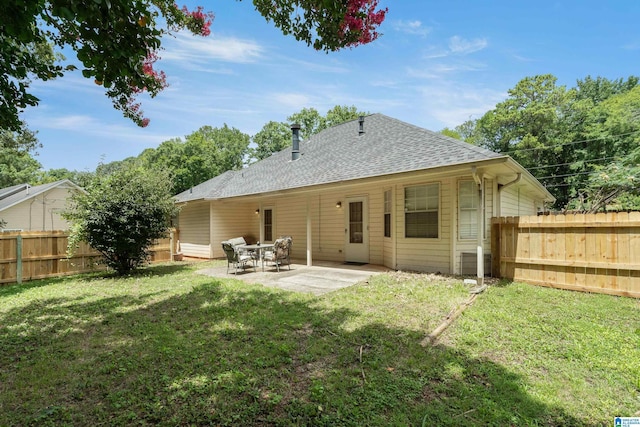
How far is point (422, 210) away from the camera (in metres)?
7.97

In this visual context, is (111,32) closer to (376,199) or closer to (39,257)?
(376,199)

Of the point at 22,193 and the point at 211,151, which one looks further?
the point at 211,151

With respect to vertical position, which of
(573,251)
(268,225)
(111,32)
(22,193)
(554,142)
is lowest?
(573,251)

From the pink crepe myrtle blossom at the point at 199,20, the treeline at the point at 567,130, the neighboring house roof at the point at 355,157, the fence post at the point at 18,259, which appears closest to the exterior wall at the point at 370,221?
the neighboring house roof at the point at 355,157

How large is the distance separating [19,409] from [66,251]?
8.12m

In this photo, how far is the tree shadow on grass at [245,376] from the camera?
239 cm

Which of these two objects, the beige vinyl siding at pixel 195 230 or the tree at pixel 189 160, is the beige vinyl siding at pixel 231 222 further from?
the tree at pixel 189 160

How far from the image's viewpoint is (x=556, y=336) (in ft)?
12.6

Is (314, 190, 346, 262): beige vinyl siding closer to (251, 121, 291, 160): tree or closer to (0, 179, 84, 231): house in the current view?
(0, 179, 84, 231): house

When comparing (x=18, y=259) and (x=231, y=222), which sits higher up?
(x=231, y=222)

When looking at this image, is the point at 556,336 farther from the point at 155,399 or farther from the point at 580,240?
the point at 155,399

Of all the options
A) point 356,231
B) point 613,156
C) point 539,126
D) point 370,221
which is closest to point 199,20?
point 370,221

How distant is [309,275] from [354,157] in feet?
13.8

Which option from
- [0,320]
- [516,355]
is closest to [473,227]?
[516,355]
